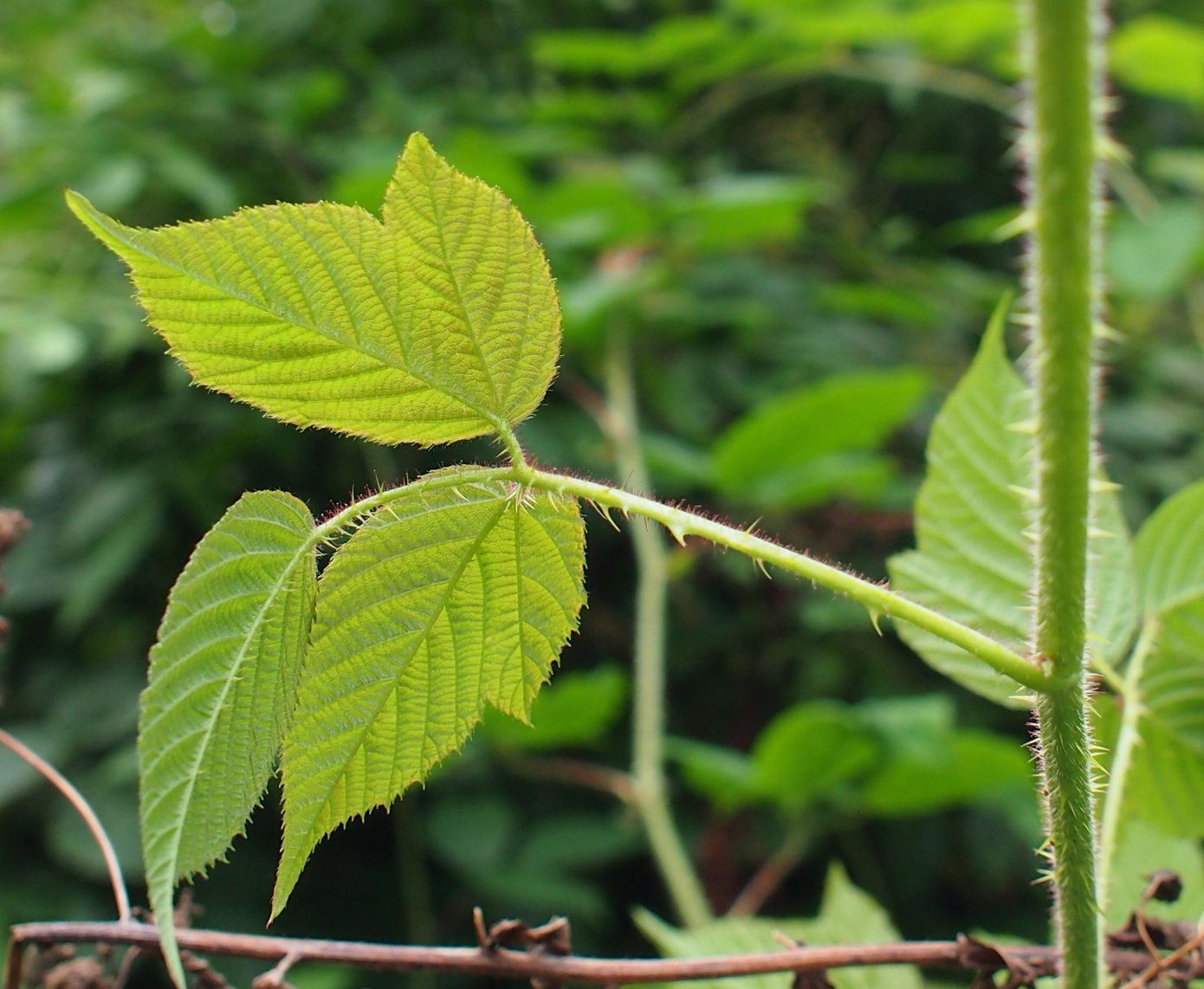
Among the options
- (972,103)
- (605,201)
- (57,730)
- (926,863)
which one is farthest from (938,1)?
(57,730)

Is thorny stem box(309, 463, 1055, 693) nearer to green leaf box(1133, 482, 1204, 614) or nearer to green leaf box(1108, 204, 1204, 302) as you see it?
green leaf box(1133, 482, 1204, 614)

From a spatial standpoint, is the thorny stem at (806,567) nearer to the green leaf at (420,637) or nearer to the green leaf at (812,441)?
the green leaf at (420,637)

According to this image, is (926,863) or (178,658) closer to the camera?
(178,658)

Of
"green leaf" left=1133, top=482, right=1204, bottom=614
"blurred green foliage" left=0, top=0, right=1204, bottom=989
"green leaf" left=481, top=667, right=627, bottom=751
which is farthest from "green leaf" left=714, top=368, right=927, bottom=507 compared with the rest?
"green leaf" left=1133, top=482, right=1204, bottom=614

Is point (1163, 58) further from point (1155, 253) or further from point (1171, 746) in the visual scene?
point (1171, 746)

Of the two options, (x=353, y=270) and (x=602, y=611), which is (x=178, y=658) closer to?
(x=353, y=270)

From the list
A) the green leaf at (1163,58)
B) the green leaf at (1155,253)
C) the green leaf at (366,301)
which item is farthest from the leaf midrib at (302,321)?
the green leaf at (1163,58)
